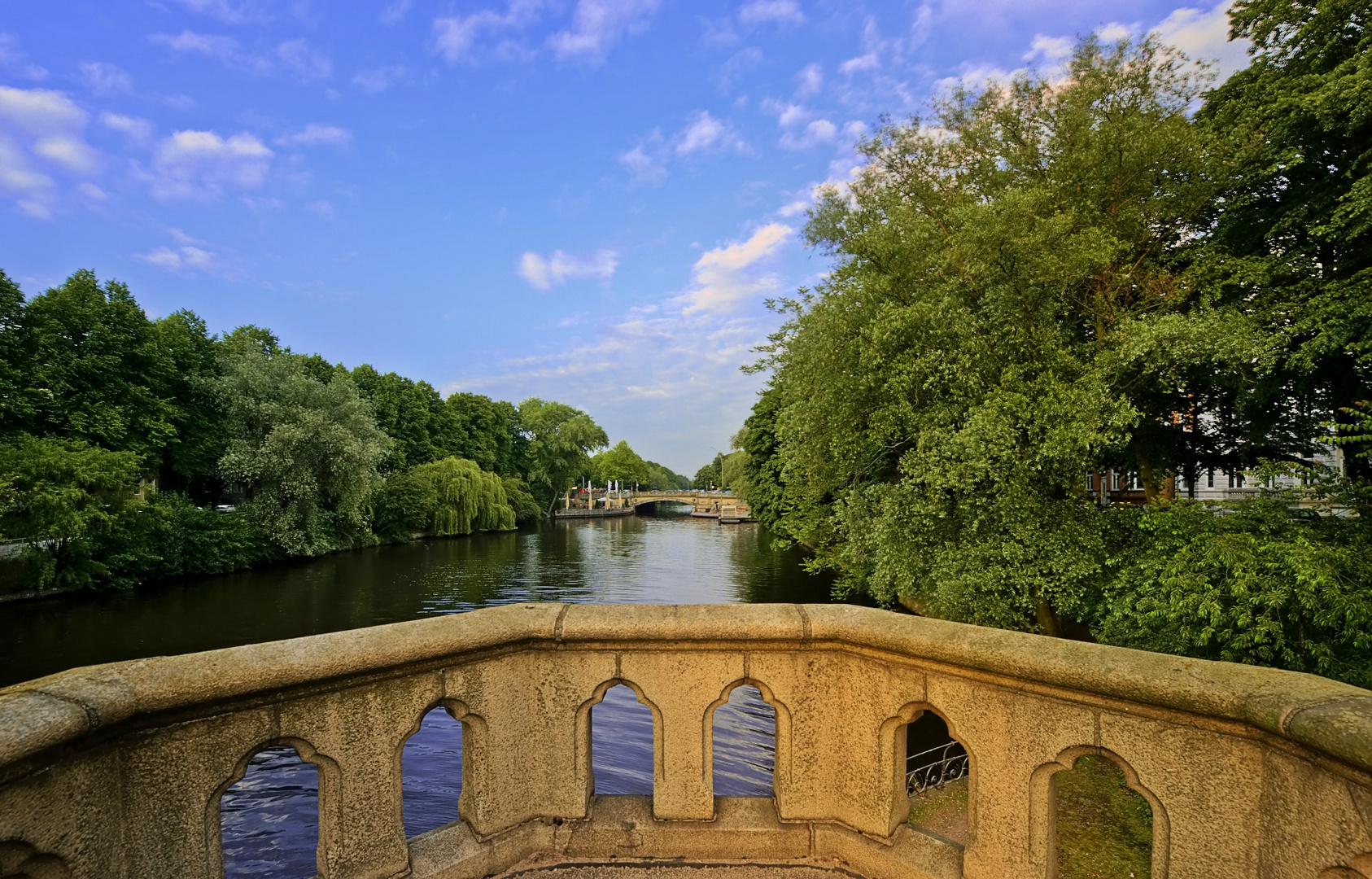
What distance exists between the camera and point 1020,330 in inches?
448

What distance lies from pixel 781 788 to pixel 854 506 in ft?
40.3

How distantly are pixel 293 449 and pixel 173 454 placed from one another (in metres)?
5.98

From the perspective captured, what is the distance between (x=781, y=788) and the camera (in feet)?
9.42

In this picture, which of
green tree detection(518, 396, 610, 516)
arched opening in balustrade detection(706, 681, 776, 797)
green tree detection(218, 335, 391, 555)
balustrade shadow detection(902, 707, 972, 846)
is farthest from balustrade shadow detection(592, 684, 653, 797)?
green tree detection(518, 396, 610, 516)

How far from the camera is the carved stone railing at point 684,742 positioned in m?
1.85

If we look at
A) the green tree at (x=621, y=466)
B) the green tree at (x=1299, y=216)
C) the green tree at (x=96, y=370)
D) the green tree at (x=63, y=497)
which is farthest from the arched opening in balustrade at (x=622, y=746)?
the green tree at (x=621, y=466)

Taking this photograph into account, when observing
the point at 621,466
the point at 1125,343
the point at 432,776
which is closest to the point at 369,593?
the point at 432,776

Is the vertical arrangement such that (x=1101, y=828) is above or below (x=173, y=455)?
below

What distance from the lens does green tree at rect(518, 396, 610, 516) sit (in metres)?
76.6

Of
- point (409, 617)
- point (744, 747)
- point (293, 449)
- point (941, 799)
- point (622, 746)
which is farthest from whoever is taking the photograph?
point (293, 449)

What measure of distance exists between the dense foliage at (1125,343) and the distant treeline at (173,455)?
25.1 meters

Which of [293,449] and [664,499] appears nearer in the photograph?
[293,449]

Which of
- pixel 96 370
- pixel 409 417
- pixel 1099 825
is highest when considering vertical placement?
pixel 409 417

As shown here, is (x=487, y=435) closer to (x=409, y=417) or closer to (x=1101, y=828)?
(x=409, y=417)
